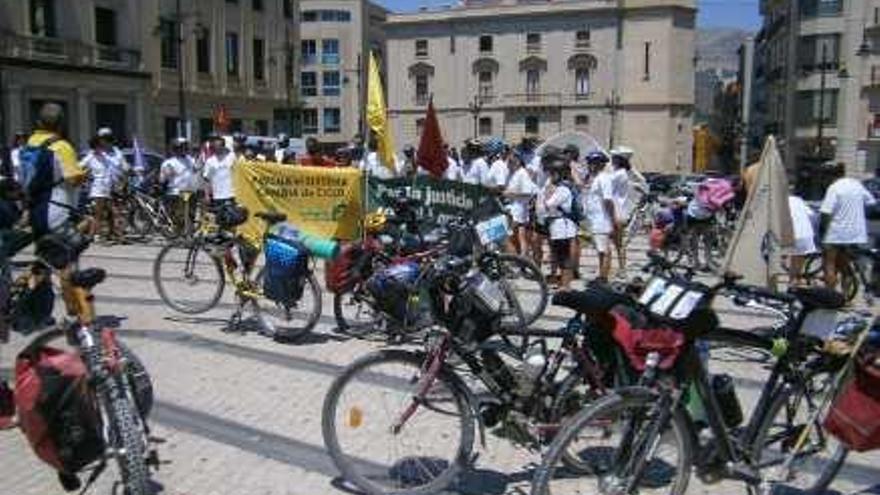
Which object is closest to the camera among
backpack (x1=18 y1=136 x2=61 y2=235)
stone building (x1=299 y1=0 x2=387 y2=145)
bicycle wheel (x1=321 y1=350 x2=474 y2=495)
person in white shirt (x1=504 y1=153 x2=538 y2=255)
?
bicycle wheel (x1=321 y1=350 x2=474 y2=495)

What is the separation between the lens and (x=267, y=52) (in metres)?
56.9

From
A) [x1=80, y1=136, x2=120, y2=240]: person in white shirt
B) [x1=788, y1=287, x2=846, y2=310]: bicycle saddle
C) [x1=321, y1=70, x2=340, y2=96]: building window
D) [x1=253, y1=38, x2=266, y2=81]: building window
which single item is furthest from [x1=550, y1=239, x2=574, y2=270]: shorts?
[x1=321, y1=70, x2=340, y2=96]: building window

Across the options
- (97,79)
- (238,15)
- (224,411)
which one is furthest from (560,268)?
(238,15)

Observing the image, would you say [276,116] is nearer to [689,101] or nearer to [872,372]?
[689,101]

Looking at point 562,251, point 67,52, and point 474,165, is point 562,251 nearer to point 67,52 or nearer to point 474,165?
point 474,165

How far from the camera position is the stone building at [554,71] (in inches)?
3408

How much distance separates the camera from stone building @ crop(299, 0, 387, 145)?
9938 centimetres

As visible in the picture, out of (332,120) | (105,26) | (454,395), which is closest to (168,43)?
(105,26)

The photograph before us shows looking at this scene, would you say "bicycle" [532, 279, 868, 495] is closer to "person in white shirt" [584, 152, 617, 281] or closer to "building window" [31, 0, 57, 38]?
"person in white shirt" [584, 152, 617, 281]

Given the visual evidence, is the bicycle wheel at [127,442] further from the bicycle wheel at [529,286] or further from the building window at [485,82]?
the building window at [485,82]

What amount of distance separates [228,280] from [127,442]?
4.97 m

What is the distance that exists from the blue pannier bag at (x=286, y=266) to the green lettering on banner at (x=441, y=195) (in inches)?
129

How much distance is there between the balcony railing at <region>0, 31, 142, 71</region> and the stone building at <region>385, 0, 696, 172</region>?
162ft

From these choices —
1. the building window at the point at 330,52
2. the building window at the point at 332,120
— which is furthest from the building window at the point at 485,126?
the building window at the point at 330,52
